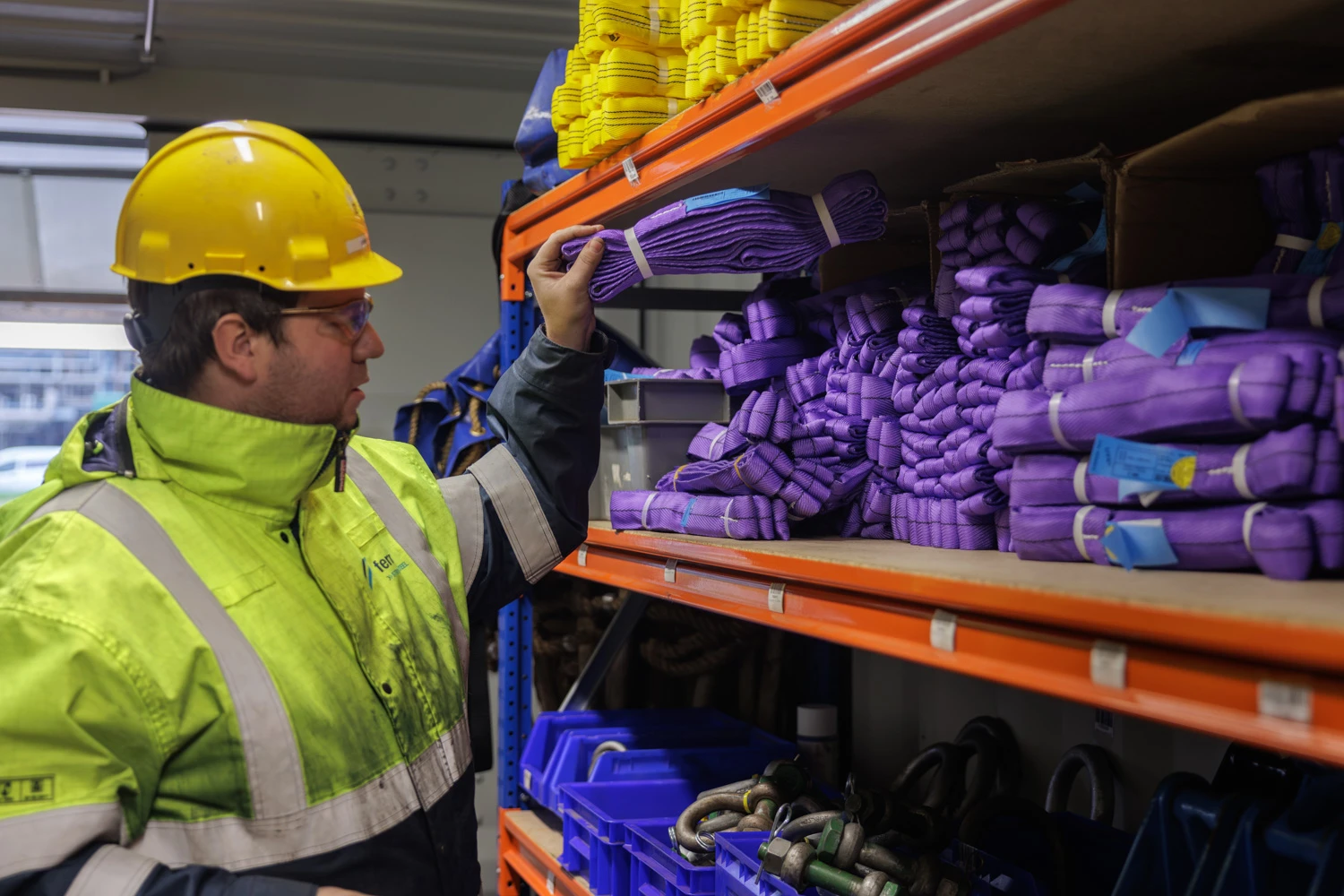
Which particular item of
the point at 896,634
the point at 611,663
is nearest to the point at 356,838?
the point at 896,634

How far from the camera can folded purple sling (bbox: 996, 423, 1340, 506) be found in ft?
3.95

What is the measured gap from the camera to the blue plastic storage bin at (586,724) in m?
3.36

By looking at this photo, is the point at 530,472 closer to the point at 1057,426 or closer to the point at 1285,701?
the point at 1057,426

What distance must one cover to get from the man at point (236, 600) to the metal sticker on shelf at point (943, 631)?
33.8 inches

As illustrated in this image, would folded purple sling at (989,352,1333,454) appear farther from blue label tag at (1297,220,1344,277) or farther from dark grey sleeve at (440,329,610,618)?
dark grey sleeve at (440,329,610,618)

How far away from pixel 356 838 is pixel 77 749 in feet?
1.48

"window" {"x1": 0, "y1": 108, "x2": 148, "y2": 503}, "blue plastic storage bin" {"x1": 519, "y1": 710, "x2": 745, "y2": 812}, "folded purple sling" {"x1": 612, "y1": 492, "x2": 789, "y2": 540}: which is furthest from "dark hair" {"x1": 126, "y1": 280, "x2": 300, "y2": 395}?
"window" {"x1": 0, "y1": 108, "x2": 148, "y2": 503}

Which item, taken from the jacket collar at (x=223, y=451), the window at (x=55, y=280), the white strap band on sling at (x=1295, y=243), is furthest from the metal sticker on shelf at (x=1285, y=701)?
the window at (x=55, y=280)

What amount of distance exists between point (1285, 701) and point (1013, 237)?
0.97 m

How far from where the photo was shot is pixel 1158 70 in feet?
5.34

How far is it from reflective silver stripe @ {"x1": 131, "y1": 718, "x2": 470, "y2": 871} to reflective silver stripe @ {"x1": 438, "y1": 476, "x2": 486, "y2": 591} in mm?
413

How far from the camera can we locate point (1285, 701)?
39.8 inches

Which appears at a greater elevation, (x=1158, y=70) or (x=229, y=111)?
(x=229, y=111)

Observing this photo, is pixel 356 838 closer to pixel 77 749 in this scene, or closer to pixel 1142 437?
pixel 77 749
